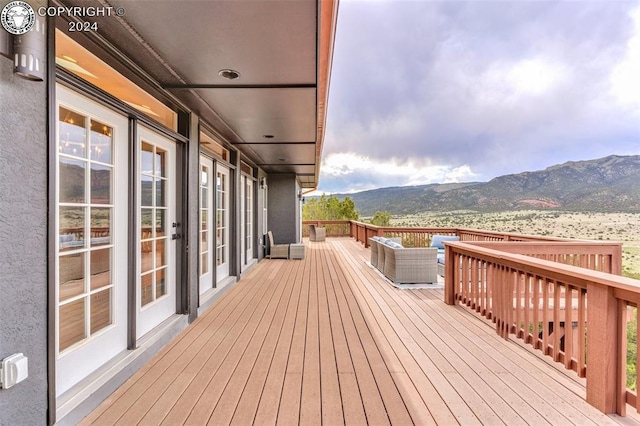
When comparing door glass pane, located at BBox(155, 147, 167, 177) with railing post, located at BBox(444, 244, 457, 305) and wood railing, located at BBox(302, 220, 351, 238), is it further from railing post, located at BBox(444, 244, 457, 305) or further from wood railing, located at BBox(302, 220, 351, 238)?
wood railing, located at BBox(302, 220, 351, 238)

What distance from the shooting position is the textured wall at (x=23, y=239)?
1.46 meters

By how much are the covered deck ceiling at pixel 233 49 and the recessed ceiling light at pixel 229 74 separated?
2 cm

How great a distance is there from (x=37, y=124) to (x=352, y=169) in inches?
2901

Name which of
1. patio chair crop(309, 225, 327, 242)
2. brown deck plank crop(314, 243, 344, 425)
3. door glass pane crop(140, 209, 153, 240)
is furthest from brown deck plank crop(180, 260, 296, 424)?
patio chair crop(309, 225, 327, 242)

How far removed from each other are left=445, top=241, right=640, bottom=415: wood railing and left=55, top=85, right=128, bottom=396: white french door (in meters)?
3.14

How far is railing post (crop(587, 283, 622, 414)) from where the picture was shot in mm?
1952

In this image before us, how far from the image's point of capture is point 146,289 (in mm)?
2893

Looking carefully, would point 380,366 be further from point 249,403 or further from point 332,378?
point 249,403

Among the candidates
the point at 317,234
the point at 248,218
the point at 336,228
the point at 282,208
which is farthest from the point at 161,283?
the point at 336,228

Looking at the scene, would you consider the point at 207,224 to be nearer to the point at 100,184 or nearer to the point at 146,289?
the point at 146,289

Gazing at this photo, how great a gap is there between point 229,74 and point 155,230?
62.7 inches

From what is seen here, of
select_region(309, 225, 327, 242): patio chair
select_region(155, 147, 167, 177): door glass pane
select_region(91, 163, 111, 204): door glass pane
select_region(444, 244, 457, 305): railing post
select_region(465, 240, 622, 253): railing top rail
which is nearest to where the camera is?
select_region(91, 163, 111, 204): door glass pane

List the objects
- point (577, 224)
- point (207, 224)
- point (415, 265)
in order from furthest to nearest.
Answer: point (577, 224) < point (415, 265) < point (207, 224)

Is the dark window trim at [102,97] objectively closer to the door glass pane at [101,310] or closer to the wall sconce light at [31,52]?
the wall sconce light at [31,52]
